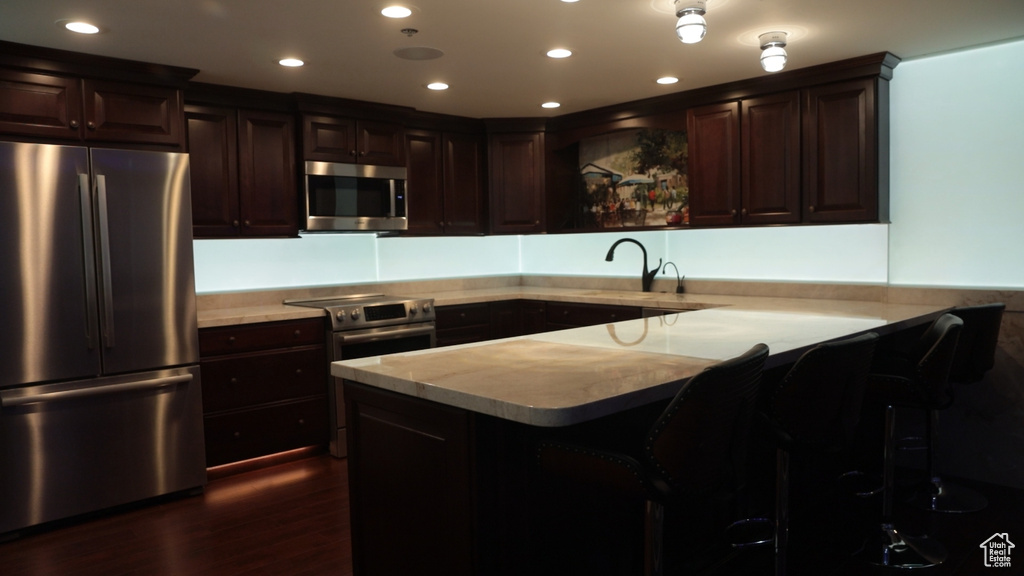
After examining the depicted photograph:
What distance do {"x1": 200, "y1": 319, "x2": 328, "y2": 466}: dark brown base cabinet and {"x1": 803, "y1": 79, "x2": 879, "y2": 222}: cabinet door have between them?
9.77ft

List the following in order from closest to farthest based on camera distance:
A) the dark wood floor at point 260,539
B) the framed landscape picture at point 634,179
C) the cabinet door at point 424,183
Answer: the dark wood floor at point 260,539 → the framed landscape picture at point 634,179 → the cabinet door at point 424,183

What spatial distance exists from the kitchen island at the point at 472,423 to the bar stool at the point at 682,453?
12cm

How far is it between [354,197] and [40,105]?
182cm

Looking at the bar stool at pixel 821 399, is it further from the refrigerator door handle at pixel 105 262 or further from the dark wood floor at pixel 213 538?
the refrigerator door handle at pixel 105 262

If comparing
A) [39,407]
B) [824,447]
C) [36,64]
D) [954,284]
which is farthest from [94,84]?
[954,284]

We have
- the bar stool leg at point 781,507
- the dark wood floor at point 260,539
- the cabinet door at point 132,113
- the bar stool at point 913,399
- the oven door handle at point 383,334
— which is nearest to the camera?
the bar stool leg at point 781,507

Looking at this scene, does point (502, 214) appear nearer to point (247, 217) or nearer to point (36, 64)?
point (247, 217)

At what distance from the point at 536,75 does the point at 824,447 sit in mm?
2663

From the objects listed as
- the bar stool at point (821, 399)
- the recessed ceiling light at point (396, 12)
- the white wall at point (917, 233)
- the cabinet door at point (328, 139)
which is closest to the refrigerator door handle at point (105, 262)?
the white wall at point (917, 233)

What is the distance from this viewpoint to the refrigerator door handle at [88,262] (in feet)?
11.0

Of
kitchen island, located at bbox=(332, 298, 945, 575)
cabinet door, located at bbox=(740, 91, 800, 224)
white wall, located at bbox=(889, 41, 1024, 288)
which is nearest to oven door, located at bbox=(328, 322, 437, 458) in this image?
kitchen island, located at bbox=(332, 298, 945, 575)

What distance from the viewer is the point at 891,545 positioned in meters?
2.85

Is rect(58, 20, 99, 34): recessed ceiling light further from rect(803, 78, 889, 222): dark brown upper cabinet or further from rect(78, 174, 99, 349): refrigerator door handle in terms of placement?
rect(803, 78, 889, 222): dark brown upper cabinet

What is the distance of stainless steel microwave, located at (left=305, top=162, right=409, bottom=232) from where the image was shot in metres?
4.58
